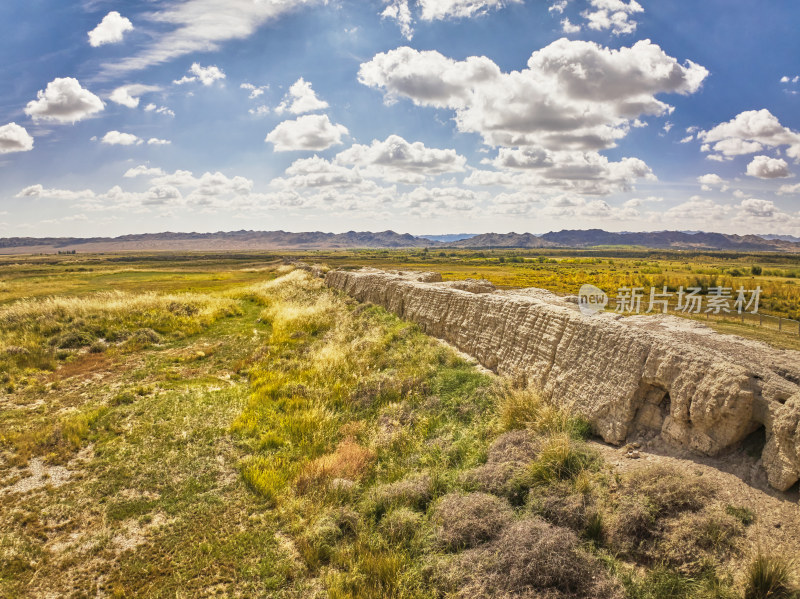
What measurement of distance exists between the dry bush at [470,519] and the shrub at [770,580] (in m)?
2.70

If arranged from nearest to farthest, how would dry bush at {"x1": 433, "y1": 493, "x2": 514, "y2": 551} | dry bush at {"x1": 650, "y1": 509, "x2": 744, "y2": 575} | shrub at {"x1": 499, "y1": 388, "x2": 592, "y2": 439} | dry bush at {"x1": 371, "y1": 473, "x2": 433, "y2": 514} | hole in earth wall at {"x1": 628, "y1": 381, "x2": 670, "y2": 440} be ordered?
dry bush at {"x1": 650, "y1": 509, "x2": 744, "y2": 575} < dry bush at {"x1": 433, "y1": 493, "x2": 514, "y2": 551} < hole in earth wall at {"x1": 628, "y1": 381, "x2": 670, "y2": 440} < dry bush at {"x1": 371, "y1": 473, "x2": 433, "y2": 514} < shrub at {"x1": 499, "y1": 388, "x2": 592, "y2": 439}

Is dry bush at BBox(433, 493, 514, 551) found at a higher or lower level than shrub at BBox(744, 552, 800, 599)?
lower

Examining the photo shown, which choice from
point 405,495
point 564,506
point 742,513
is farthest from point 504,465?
point 742,513

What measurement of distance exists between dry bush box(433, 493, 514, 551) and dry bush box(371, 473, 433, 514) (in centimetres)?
62

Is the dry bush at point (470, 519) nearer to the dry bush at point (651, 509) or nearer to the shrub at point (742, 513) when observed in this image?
the dry bush at point (651, 509)

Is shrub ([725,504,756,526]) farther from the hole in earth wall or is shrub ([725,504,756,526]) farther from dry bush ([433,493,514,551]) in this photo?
dry bush ([433,493,514,551])

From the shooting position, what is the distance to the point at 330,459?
28.9 ft

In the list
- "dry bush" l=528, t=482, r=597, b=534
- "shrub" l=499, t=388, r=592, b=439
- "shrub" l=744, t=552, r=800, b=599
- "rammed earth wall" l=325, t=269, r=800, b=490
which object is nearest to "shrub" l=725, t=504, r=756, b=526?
"rammed earth wall" l=325, t=269, r=800, b=490

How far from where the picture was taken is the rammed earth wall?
5.70 metres

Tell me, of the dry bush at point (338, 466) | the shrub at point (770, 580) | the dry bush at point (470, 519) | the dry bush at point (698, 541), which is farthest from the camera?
the dry bush at point (338, 466)

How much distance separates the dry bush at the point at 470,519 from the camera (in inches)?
230

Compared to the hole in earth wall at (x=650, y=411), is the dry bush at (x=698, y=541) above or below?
below

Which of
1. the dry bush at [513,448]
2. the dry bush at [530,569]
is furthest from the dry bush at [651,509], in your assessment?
the dry bush at [513,448]

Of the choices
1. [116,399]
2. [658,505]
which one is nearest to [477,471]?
[658,505]
